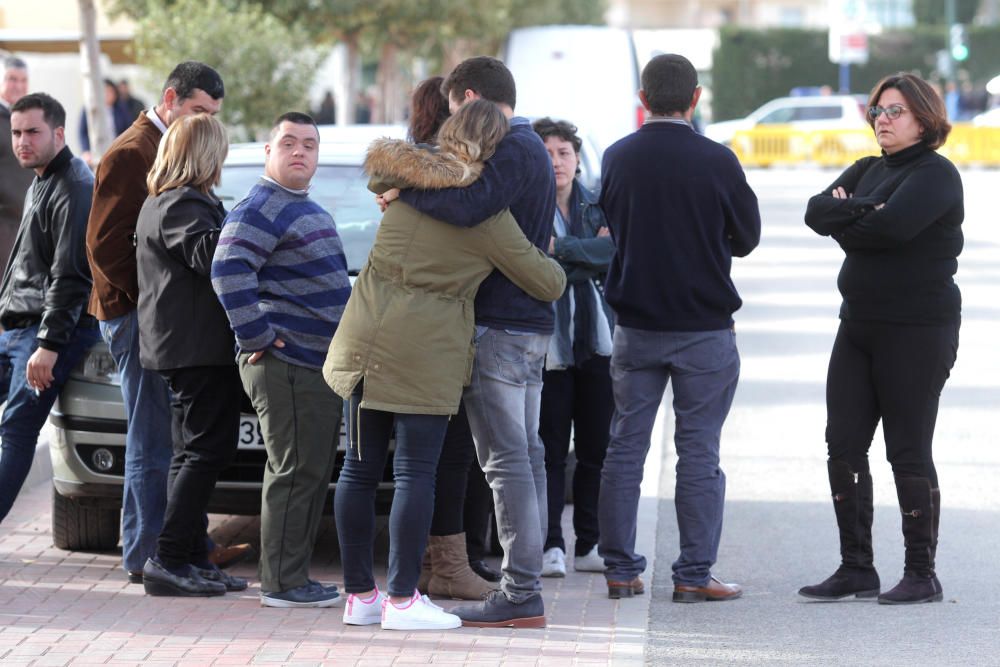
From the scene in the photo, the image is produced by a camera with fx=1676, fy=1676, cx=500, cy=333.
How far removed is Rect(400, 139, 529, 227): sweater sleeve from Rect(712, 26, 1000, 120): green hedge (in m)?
56.4

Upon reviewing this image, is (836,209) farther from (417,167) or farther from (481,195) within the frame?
(417,167)

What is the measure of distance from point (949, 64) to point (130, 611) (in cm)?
5077

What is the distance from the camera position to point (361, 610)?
5.58 metres

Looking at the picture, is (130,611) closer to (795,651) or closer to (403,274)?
(403,274)

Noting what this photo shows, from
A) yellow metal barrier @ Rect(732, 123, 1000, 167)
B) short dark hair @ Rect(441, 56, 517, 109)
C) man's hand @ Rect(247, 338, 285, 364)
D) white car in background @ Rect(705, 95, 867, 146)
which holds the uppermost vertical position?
short dark hair @ Rect(441, 56, 517, 109)

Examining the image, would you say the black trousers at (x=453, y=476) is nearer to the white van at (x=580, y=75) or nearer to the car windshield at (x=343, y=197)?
the car windshield at (x=343, y=197)

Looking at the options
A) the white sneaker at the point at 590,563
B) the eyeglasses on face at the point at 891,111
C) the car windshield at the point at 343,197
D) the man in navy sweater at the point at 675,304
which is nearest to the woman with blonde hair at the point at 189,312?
the car windshield at the point at 343,197

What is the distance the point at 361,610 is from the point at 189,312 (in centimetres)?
120

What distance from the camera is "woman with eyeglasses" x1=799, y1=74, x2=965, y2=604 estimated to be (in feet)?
19.3

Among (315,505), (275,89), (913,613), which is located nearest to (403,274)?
(315,505)

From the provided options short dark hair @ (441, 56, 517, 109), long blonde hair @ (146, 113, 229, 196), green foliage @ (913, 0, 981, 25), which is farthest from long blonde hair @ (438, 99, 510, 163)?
green foliage @ (913, 0, 981, 25)

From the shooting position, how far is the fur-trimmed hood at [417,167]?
204 inches

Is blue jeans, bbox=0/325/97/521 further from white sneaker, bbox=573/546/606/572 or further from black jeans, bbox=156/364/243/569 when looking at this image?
white sneaker, bbox=573/546/606/572

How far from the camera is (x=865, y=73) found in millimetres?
62500
